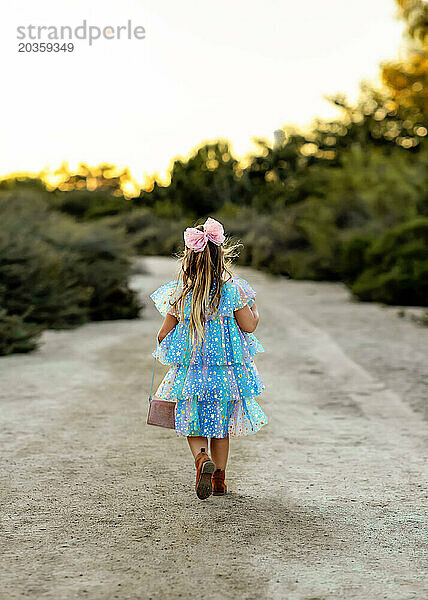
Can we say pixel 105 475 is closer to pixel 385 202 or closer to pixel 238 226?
pixel 385 202

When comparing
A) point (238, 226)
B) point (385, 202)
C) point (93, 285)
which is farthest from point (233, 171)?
point (93, 285)

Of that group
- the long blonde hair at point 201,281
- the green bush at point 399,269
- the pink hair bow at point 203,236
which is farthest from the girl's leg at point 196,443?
the green bush at point 399,269

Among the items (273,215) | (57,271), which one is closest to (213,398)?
(57,271)

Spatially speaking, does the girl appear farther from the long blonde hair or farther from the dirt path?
the dirt path

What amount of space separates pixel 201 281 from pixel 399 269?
51.1 ft

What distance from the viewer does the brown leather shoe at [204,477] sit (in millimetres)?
5156

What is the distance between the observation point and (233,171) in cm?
6019

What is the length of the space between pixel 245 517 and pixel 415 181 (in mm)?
21774

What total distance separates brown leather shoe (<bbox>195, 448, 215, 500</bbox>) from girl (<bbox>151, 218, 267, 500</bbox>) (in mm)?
174

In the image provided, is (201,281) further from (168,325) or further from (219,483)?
(219,483)

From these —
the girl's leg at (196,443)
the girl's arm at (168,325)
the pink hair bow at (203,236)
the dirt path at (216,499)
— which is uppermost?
the pink hair bow at (203,236)

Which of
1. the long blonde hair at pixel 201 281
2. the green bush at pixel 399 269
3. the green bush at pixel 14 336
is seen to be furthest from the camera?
the green bush at pixel 399 269

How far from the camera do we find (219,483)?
5559mm

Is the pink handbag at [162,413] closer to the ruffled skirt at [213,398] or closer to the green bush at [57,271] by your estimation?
the ruffled skirt at [213,398]
